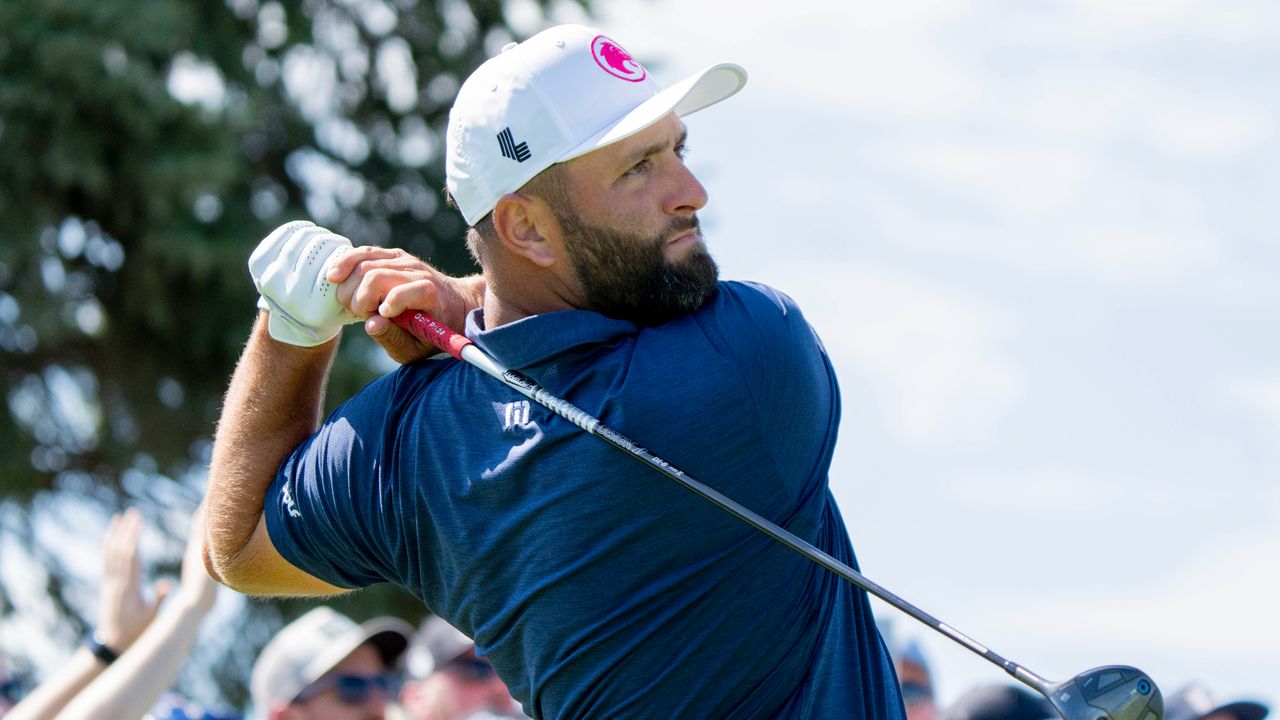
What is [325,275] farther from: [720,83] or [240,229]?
[240,229]

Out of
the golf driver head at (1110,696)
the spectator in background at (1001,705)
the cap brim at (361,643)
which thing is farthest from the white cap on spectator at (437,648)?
the golf driver head at (1110,696)

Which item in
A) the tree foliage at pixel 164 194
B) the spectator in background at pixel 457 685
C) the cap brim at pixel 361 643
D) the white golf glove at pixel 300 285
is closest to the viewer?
the white golf glove at pixel 300 285

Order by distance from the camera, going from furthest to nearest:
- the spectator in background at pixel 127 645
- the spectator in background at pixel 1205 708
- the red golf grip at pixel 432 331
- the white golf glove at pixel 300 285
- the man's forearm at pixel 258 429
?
the spectator in background at pixel 1205 708 → the spectator in background at pixel 127 645 → the man's forearm at pixel 258 429 → the white golf glove at pixel 300 285 → the red golf grip at pixel 432 331

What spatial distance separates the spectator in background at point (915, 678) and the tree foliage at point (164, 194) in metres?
5.73

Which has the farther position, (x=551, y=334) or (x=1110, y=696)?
(x=551, y=334)

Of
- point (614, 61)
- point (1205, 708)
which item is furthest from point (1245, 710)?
point (614, 61)

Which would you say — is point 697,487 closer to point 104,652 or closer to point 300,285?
point 300,285

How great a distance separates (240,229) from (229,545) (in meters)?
8.37

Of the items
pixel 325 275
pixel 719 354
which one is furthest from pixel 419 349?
pixel 719 354

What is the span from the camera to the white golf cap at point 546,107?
329 cm

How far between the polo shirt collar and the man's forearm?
515 millimetres

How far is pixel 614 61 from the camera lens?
3.42 m

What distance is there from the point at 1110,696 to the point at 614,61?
1.57 m

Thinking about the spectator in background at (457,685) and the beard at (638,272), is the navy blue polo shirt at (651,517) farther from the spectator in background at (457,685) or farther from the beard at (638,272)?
the spectator in background at (457,685)
